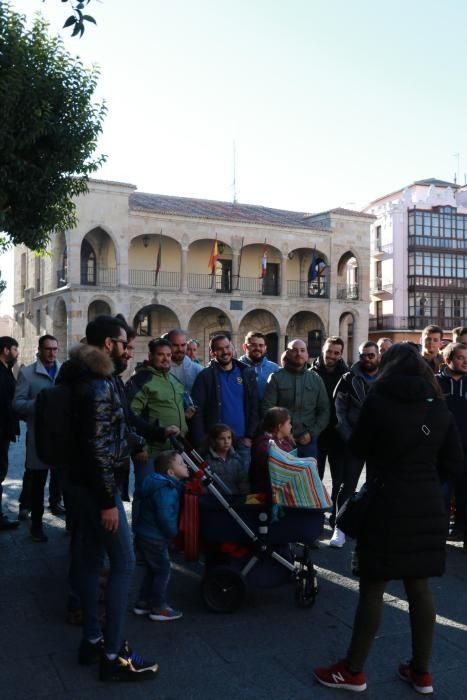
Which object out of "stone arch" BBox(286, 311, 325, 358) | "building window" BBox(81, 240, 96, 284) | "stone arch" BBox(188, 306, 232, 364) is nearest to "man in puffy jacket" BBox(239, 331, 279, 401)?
"building window" BBox(81, 240, 96, 284)

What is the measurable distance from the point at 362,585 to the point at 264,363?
4.23 m

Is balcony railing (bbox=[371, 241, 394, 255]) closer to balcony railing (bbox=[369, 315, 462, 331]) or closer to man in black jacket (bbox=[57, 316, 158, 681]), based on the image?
balcony railing (bbox=[369, 315, 462, 331])

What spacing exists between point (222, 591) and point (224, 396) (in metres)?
1.98

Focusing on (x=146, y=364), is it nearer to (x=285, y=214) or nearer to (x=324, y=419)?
(x=324, y=419)

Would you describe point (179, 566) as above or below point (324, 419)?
below

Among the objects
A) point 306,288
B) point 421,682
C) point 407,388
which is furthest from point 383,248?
point 421,682

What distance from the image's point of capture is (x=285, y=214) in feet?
119

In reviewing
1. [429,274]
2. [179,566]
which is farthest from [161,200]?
[179,566]

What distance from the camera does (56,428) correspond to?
3.44 meters

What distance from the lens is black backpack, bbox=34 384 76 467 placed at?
3443 mm

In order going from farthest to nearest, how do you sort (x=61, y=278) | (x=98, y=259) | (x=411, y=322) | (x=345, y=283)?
(x=411, y=322)
(x=345, y=283)
(x=98, y=259)
(x=61, y=278)

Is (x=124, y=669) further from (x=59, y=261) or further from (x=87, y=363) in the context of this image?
(x=59, y=261)

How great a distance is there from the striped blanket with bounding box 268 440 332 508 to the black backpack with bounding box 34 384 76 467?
1.43 metres

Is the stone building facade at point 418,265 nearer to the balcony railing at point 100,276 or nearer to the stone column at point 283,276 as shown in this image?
the stone column at point 283,276
